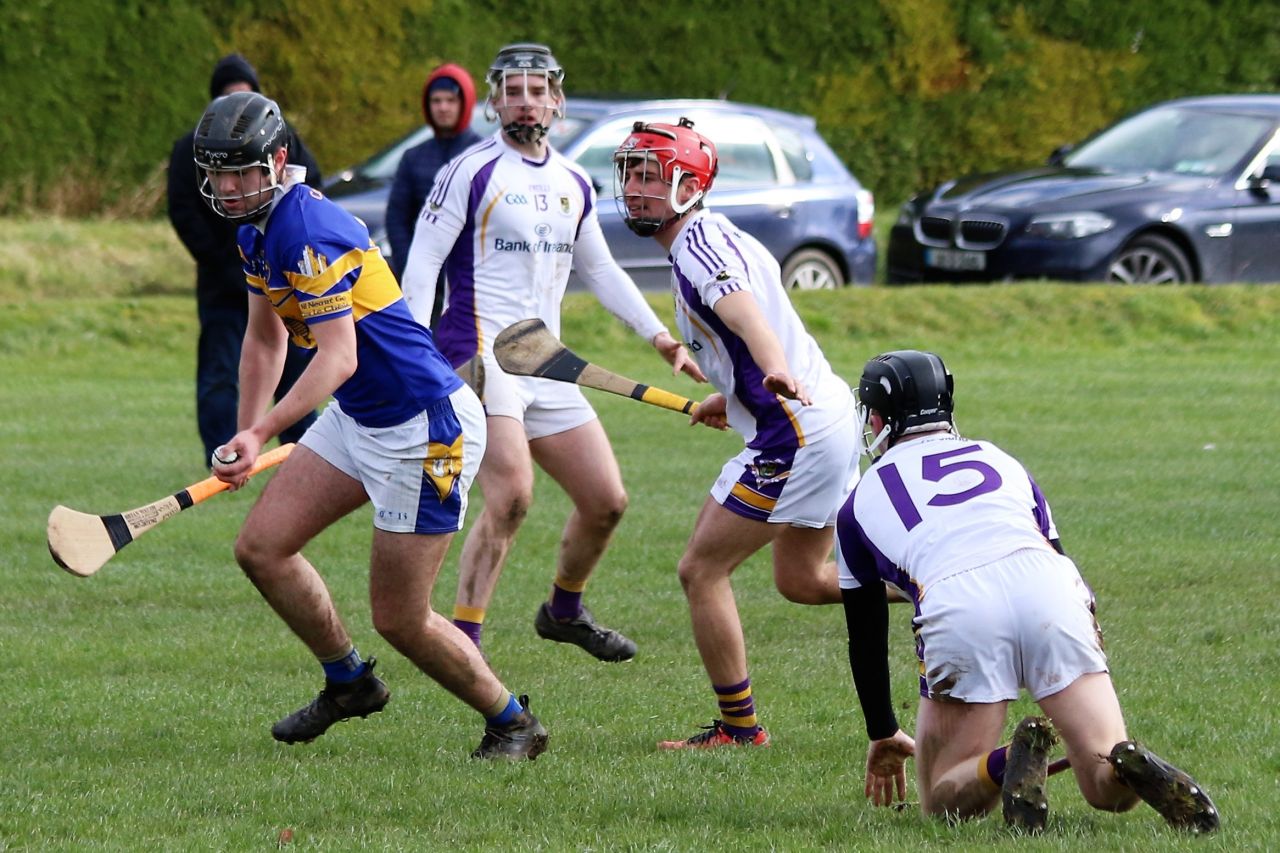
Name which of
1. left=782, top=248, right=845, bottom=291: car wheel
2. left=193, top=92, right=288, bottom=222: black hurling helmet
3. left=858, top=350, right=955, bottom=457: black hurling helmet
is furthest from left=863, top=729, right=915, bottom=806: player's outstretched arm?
left=782, top=248, right=845, bottom=291: car wheel

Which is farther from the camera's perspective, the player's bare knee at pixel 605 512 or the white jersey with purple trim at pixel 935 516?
the player's bare knee at pixel 605 512

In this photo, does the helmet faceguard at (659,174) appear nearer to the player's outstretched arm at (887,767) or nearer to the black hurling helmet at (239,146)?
the black hurling helmet at (239,146)

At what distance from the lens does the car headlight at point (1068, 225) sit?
1630 centimetres

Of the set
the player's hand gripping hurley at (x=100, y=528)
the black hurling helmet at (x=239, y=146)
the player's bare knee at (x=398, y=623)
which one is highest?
the black hurling helmet at (x=239, y=146)

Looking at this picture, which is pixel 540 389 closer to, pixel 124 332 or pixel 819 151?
pixel 124 332

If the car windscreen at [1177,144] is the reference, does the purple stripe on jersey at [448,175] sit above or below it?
above

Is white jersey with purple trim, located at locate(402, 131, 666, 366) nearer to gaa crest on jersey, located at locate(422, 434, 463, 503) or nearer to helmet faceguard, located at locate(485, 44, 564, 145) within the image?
helmet faceguard, located at locate(485, 44, 564, 145)

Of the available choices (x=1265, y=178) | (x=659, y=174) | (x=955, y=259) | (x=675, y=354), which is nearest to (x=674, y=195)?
(x=659, y=174)

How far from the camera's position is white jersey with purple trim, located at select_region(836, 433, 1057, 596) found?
485cm

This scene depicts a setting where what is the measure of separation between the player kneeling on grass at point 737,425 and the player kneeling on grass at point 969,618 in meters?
0.83

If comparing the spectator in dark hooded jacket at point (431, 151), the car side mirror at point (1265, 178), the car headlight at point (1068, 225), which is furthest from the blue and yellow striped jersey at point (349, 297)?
the car side mirror at point (1265, 178)

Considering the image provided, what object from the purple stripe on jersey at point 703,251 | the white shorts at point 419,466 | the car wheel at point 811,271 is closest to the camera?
the white shorts at point 419,466

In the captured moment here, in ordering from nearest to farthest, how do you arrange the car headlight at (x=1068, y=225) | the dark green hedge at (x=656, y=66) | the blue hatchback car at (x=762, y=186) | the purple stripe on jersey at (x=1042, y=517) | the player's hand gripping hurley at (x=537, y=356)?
1. the purple stripe on jersey at (x=1042, y=517)
2. the player's hand gripping hurley at (x=537, y=356)
3. the blue hatchback car at (x=762, y=186)
4. the car headlight at (x=1068, y=225)
5. the dark green hedge at (x=656, y=66)

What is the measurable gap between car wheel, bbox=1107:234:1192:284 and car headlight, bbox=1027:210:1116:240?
374 mm
